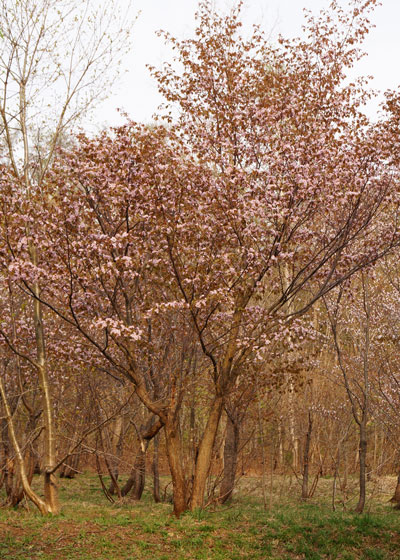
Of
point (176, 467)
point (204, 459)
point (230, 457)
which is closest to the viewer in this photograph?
point (176, 467)

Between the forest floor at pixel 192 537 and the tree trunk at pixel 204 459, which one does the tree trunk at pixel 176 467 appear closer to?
the tree trunk at pixel 204 459

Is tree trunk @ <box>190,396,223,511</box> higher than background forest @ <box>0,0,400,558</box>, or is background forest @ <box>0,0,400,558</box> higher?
background forest @ <box>0,0,400,558</box>

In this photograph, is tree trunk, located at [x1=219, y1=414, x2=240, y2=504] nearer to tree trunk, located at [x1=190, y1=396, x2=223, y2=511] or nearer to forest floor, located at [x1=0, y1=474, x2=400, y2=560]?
forest floor, located at [x1=0, y1=474, x2=400, y2=560]

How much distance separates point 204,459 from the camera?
10.4 m

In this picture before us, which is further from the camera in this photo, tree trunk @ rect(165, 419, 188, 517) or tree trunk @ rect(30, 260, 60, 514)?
tree trunk @ rect(30, 260, 60, 514)

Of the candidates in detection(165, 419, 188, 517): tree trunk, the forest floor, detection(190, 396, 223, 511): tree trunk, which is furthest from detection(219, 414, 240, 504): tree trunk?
detection(165, 419, 188, 517): tree trunk

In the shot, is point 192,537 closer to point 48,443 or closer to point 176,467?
point 176,467

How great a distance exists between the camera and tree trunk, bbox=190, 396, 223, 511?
10.3 meters

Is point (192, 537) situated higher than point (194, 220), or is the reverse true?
point (194, 220)

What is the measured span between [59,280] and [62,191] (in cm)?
155

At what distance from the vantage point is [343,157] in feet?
31.8

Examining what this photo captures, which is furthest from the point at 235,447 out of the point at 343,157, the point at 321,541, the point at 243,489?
the point at 343,157

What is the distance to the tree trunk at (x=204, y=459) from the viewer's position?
33.8ft

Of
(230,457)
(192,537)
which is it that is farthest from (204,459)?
(230,457)
